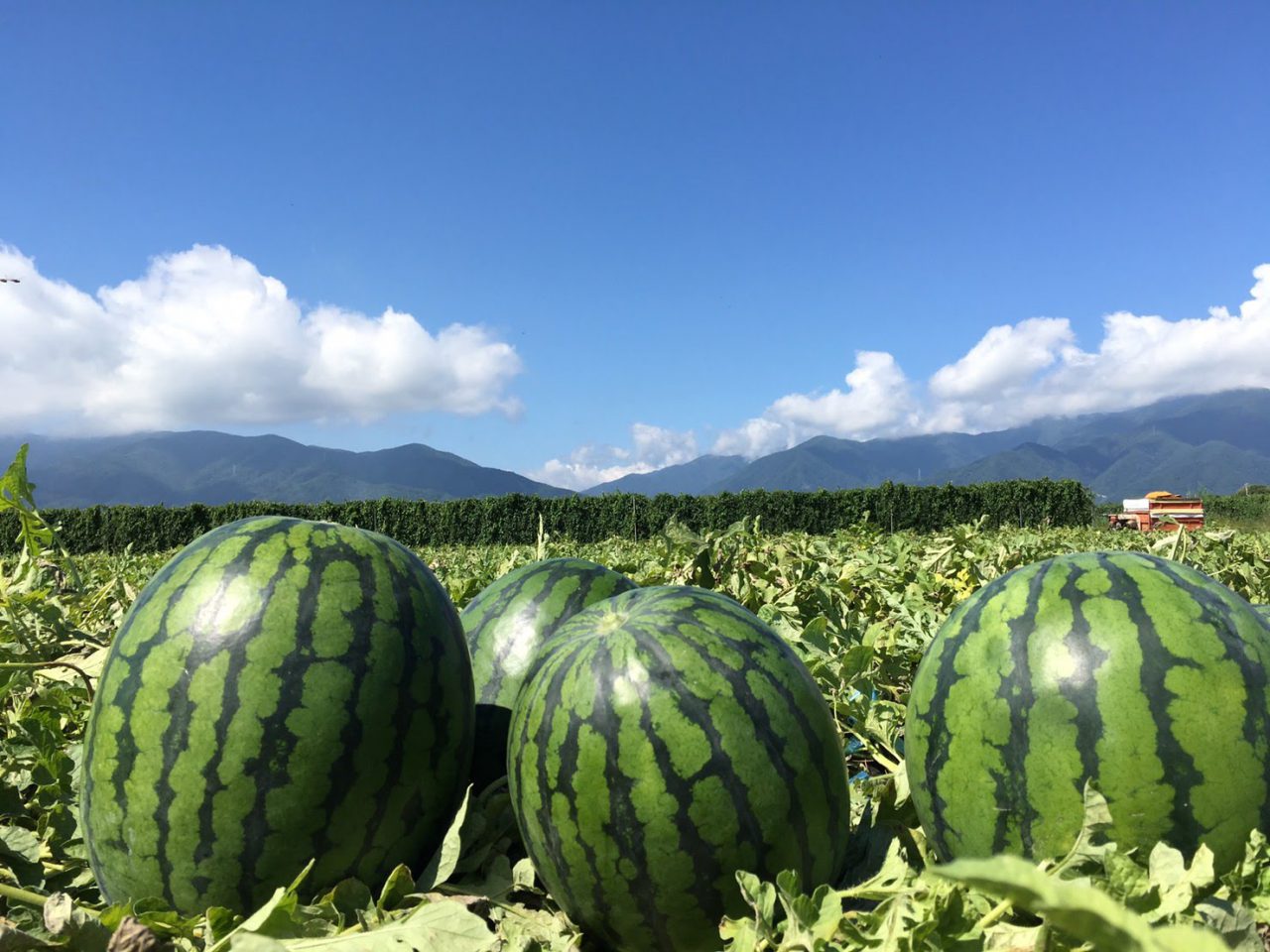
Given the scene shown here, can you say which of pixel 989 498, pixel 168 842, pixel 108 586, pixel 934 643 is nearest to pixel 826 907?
pixel 934 643

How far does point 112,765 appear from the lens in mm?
1956

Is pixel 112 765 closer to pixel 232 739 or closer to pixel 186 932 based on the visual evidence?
pixel 232 739

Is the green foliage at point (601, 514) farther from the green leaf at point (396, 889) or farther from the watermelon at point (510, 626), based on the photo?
the green leaf at point (396, 889)

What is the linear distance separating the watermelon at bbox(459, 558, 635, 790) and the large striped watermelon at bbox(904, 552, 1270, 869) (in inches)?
44.1

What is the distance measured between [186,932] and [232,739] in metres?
0.37

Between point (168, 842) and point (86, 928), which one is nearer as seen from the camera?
point (86, 928)

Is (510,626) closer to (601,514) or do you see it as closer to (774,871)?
(774,871)

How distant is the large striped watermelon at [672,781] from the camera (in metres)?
1.77

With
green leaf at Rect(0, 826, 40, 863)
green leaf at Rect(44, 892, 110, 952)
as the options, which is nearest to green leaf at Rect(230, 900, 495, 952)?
green leaf at Rect(44, 892, 110, 952)

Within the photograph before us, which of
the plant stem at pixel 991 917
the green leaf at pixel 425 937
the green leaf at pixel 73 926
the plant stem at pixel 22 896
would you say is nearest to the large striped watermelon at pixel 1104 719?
the plant stem at pixel 991 917

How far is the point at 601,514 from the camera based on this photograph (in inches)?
1775

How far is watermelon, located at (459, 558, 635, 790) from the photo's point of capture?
2449 millimetres

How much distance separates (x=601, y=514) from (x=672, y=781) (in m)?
43.4

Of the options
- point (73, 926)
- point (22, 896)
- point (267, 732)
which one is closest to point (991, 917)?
point (267, 732)
